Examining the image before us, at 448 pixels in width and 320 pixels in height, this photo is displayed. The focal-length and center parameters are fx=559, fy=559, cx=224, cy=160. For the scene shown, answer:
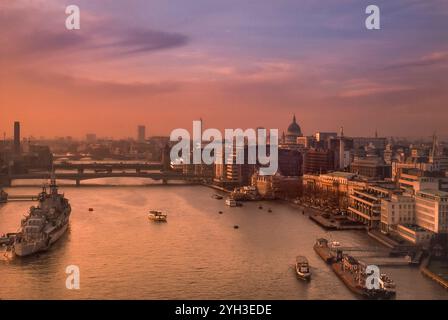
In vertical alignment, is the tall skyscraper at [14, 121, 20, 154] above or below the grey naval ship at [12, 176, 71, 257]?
above

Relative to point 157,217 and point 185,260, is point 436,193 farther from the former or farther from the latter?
point 157,217

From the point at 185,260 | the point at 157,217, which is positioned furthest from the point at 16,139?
the point at 185,260

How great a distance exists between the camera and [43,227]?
6.62 meters

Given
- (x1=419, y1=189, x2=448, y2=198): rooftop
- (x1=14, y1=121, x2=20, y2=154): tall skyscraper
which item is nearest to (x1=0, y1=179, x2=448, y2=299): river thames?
(x1=419, y1=189, x2=448, y2=198): rooftop

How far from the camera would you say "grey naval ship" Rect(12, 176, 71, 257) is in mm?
5756

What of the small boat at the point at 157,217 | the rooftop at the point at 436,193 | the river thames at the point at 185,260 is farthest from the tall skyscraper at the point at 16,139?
the rooftop at the point at 436,193

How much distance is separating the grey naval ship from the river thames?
141 mm

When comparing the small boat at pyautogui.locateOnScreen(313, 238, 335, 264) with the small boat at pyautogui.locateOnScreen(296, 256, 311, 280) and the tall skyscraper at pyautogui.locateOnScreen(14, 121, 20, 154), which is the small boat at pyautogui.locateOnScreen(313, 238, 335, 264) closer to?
the small boat at pyautogui.locateOnScreen(296, 256, 311, 280)

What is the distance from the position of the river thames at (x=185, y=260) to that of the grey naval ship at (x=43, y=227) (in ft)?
0.46

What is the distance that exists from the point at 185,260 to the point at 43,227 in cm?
226

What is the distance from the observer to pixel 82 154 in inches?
1195
